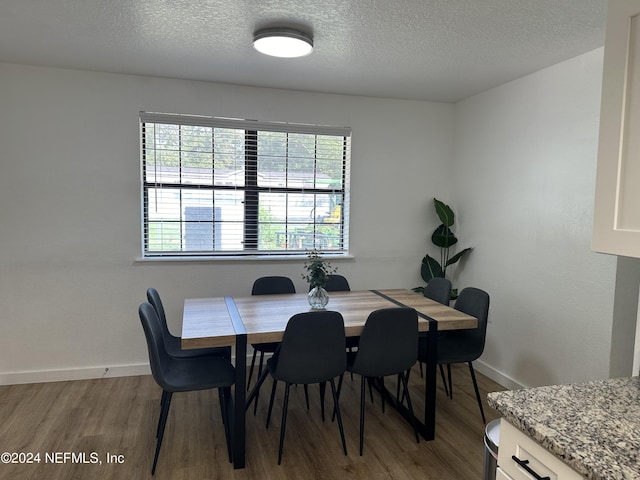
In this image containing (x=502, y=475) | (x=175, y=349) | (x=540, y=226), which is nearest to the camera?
(x=502, y=475)

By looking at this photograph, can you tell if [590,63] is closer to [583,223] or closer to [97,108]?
[583,223]

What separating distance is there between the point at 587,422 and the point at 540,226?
7.57 feet

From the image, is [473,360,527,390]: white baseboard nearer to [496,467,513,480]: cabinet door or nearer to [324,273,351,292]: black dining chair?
[324,273,351,292]: black dining chair

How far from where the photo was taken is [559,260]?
3.04 m

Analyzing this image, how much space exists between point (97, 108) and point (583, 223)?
153 inches

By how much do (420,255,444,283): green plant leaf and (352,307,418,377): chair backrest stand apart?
69.0 inches

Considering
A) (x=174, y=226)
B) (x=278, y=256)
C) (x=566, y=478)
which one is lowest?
(x=566, y=478)

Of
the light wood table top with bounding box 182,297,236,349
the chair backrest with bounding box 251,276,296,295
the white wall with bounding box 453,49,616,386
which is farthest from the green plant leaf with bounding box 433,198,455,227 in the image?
the light wood table top with bounding box 182,297,236,349

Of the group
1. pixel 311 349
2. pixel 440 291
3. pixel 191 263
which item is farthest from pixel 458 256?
pixel 191 263

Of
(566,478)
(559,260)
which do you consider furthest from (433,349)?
(566,478)

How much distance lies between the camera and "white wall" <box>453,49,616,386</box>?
280cm

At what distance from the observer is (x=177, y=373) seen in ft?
7.92

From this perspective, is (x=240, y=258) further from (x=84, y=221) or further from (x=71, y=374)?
(x=71, y=374)

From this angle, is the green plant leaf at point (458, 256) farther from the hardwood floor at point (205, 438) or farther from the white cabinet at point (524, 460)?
the white cabinet at point (524, 460)
